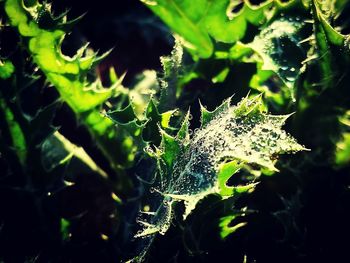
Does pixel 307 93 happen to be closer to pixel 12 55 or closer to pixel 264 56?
pixel 264 56

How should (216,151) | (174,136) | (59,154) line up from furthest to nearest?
(59,154) → (174,136) → (216,151)

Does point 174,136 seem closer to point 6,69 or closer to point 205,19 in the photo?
point 205,19

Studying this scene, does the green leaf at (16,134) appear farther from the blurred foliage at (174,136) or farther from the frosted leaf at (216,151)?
the frosted leaf at (216,151)

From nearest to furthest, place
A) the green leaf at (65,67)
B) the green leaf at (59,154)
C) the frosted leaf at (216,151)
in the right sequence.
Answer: the frosted leaf at (216,151) → the green leaf at (65,67) → the green leaf at (59,154)

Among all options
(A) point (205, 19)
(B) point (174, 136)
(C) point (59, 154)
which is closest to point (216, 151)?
(B) point (174, 136)

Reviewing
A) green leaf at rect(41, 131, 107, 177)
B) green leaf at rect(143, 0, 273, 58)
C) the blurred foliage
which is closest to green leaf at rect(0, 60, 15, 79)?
the blurred foliage

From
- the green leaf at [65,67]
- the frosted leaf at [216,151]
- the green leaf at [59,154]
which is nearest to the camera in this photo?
the frosted leaf at [216,151]

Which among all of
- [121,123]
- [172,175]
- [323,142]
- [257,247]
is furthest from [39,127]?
[323,142]

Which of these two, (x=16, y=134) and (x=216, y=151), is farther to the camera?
(x=16, y=134)

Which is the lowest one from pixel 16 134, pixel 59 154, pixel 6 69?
pixel 59 154

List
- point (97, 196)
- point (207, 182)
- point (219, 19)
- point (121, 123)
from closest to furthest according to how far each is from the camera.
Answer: point (207, 182) < point (121, 123) < point (219, 19) < point (97, 196)

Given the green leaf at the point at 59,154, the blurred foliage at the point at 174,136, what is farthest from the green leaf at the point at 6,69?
the green leaf at the point at 59,154
